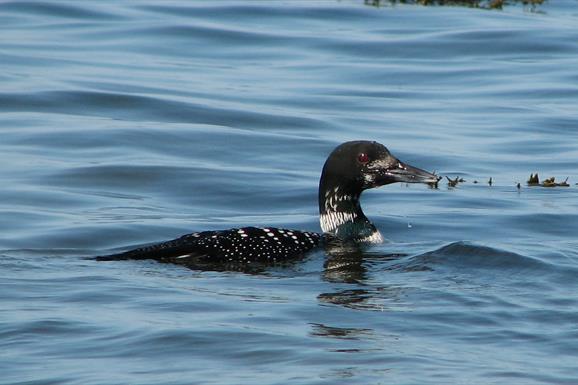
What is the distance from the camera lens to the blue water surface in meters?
7.98

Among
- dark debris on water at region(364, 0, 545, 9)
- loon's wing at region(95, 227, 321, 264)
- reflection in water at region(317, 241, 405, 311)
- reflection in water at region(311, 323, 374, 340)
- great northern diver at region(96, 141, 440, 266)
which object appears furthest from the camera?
dark debris on water at region(364, 0, 545, 9)

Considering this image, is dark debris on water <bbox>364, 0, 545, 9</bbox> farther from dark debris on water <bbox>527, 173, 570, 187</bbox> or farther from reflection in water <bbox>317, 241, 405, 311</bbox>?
reflection in water <bbox>317, 241, 405, 311</bbox>

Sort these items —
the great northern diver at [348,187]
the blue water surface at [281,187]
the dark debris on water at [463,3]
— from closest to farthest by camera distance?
1. the blue water surface at [281,187]
2. the great northern diver at [348,187]
3. the dark debris on water at [463,3]

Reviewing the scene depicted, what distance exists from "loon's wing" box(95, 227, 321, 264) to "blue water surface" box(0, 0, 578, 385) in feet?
0.30

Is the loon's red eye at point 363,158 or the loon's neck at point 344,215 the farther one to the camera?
the loon's neck at point 344,215

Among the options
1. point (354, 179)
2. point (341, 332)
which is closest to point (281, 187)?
point (354, 179)

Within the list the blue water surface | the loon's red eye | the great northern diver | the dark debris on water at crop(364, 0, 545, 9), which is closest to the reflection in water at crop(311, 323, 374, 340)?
the blue water surface

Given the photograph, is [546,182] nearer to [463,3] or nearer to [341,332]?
[341,332]

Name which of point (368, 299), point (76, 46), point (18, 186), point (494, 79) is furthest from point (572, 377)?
point (76, 46)

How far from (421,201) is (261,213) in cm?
145

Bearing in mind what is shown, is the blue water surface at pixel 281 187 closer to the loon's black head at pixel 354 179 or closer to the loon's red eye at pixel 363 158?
the loon's black head at pixel 354 179

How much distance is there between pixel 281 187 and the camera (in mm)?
13562

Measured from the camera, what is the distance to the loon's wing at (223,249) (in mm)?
9930

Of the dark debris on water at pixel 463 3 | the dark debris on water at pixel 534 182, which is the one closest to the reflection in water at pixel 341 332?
the dark debris on water at pixel 534 182
